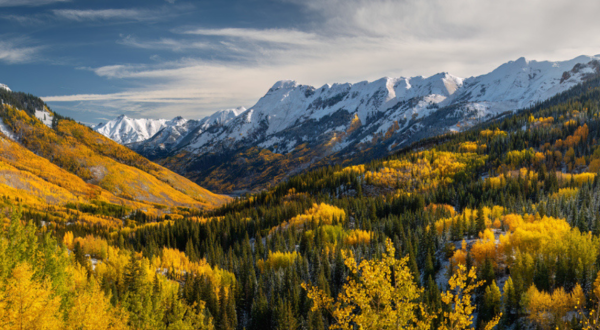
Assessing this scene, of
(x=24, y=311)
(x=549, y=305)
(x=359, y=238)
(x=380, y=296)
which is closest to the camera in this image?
(x=380, y=296)

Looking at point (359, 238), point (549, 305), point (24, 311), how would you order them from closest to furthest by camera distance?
point (24, 311)
point (549, 305)
point (359, 238)

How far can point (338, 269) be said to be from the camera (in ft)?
358

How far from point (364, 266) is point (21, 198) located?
240713 millimetres

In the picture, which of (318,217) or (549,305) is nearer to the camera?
(549,305)

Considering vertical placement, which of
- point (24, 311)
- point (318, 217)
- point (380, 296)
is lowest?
point (318, 217)

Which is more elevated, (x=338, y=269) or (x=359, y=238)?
(x=359, y=238)

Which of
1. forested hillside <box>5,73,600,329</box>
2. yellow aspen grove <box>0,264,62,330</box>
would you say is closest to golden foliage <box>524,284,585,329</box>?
forested hillside <box>5,73,600,329</box>

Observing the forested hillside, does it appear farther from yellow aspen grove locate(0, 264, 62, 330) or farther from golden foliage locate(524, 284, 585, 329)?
golden foliage locate(524, 284, 585, 329)

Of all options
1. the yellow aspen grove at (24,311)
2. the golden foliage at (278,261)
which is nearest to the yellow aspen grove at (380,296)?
the yellow aspen grove at (24,311)

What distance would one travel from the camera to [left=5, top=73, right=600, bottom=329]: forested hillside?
853 inches

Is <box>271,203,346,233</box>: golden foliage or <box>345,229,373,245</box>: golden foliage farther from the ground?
<box>271,203,346,233</box>: golden foliage

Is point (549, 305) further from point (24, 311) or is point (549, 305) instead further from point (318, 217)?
point (318, 217)

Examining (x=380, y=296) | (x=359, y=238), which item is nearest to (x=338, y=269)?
(x=359, y=238)

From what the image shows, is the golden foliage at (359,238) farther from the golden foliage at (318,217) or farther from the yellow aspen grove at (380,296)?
the yellow aspen grove at (380,296)
